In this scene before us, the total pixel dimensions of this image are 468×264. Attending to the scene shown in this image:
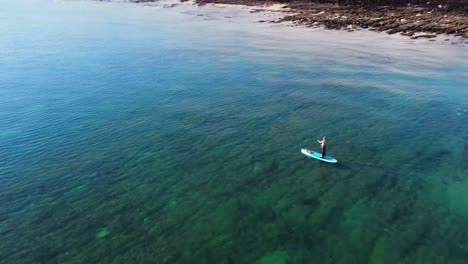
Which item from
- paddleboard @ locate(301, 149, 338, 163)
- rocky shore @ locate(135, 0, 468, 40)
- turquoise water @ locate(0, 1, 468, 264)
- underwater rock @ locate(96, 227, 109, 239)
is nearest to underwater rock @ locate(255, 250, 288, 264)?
turquoise water @ locate(0, 1, 468, 264)

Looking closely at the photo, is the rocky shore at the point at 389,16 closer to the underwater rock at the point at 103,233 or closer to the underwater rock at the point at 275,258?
the underwater rock at the point at 275,258

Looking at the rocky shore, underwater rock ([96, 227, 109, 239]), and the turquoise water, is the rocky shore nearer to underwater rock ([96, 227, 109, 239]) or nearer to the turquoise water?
the turquoise water

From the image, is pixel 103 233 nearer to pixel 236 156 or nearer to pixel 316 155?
pixel 236 156

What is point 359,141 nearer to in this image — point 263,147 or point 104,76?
point 263,147

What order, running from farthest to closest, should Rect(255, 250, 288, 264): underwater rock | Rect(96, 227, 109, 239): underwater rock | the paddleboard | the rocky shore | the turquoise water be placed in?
the rocky shore, the paddleboard, Rect(96, 227, 109, 239): underwater rock, the turquoise water, Rect(255, 250, 288, 264): underwater rock

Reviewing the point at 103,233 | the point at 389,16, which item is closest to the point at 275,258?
the point at 103,233
